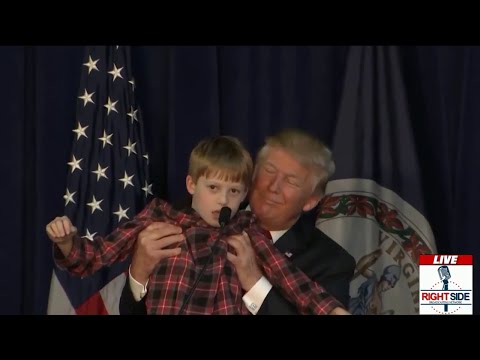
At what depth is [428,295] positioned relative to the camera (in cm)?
420

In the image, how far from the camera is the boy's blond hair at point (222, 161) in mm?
3924

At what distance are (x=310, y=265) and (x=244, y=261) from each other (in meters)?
0.36

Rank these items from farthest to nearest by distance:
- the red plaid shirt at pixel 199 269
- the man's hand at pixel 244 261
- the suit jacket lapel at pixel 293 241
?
the suit jacket lapel at pixel 293 241 < the man's hand at pixel 244 261 < the red plaid shirt at pixel 199 269

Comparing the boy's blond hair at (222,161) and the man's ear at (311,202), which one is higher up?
the boy's blond hair at (222,161)

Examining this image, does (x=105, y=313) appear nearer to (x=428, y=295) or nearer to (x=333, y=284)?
(x=333, y=284)

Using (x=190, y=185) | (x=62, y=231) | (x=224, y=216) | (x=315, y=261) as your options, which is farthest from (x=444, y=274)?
(x=62, y=231)

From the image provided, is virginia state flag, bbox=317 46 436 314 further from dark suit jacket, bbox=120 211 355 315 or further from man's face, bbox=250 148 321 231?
man's face, bbox=250 148 321 231

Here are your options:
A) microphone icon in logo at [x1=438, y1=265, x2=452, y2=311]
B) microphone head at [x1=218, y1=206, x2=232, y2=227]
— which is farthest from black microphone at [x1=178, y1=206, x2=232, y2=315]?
microphone icon in logo at [x1=438, y1=265, x2=452, y2=311]

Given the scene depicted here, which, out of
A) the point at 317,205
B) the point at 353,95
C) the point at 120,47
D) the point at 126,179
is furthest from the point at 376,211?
the point at 120,47

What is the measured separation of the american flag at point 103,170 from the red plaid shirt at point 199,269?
0.78ft

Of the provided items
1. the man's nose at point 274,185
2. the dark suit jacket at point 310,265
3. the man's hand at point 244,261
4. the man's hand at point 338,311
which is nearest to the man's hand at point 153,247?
the dark suit jacket at point 310,265

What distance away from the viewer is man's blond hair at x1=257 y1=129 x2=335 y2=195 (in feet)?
13.8

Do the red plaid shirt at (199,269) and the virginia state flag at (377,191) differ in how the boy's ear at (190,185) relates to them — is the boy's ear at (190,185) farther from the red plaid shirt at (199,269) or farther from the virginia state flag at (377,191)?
the virginia state flag at (377,191)

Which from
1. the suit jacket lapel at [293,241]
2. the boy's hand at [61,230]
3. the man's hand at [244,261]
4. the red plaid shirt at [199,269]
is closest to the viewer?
the boy's hand at [61,230]
